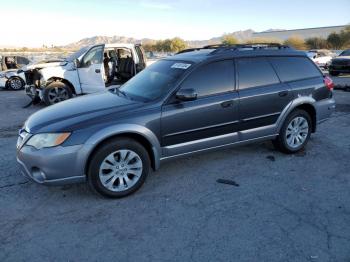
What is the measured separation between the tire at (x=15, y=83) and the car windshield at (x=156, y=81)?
11621 millimetres

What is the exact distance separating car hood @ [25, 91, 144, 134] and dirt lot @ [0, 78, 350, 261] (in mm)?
873

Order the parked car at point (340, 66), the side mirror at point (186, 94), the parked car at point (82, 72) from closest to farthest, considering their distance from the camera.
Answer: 1. the side mirror at point (186, 94)
2. the parked car at point (82, 72)
3. the parked car at point (340, 66)

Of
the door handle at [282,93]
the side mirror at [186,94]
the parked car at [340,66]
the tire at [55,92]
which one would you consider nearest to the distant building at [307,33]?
the parked car at [340,66]

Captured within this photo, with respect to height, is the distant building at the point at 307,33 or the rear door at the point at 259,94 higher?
the distant building at the point at 307,33

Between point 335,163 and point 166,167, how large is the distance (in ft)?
8.24

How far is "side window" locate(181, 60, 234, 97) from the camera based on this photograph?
13.7 ft

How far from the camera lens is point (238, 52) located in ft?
15.1

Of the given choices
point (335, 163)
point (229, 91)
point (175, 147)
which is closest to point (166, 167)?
point (175, 147)

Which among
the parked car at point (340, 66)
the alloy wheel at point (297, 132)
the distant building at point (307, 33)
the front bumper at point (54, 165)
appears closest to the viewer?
the front bumper at point (54, 165)

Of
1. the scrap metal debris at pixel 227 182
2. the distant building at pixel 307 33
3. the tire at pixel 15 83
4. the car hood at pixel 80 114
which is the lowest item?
the scrap metal debris at pixel 227 182

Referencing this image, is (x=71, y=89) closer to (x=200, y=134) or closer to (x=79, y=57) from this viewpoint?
(x=79, y=57)

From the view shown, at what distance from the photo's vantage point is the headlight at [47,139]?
347 centimetres

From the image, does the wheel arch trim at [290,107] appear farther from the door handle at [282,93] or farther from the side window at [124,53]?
the side window at [124,53]

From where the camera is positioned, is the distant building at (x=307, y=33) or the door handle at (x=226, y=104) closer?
the door handle at (x=226, y=104)
